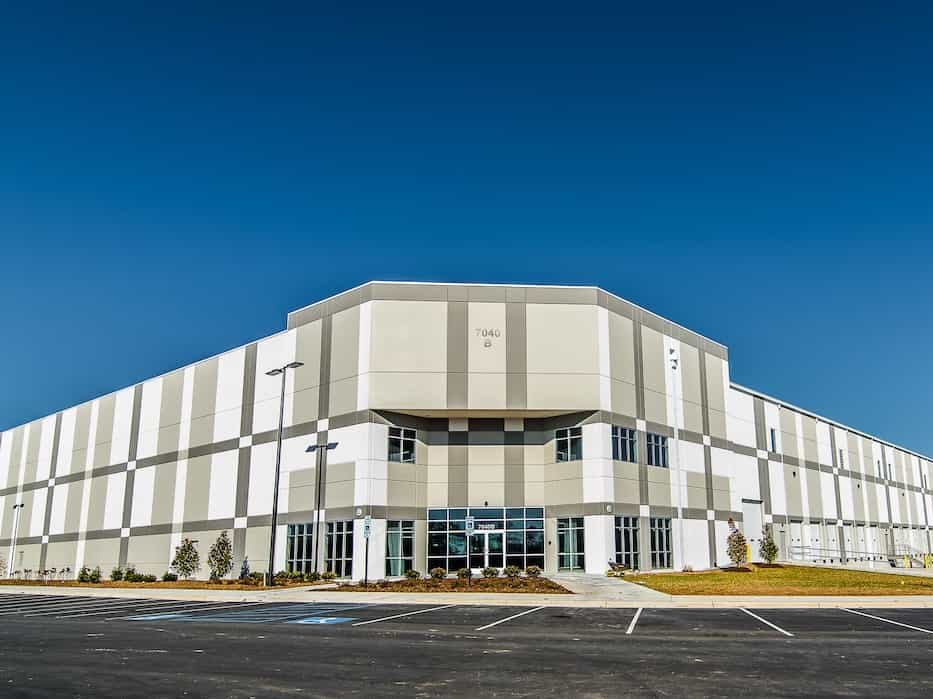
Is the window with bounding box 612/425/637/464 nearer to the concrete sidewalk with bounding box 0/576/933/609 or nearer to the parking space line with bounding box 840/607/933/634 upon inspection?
the concrete sidewalk with bounding box 0/576/933/609

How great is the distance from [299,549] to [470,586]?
53.1 feet

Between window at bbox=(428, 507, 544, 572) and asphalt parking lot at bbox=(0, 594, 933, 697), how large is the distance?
22315 millimetres

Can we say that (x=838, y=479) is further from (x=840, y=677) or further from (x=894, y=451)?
(x=840, y=677)

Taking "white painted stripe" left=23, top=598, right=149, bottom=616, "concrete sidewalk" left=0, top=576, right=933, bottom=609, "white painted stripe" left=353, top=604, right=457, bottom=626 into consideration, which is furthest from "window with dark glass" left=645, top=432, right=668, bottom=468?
"white painted stripe" left=23, top=598, right=149, bottom=616

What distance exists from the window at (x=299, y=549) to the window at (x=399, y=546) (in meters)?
4.84

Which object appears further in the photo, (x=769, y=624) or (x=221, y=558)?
(x=221, y=558)

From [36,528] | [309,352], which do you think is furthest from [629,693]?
[36,528]

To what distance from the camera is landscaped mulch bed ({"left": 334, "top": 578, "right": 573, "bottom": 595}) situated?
34.0 m

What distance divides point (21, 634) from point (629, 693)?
1547 cm

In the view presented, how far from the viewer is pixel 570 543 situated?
46625 millimetres

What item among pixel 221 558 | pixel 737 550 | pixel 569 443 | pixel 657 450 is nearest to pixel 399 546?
pixel 569 443

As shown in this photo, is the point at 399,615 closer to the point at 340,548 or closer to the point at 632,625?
the point at 632,625

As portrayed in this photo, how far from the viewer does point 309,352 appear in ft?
165

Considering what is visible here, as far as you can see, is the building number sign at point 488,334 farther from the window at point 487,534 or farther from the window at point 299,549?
the window at point 299,549
